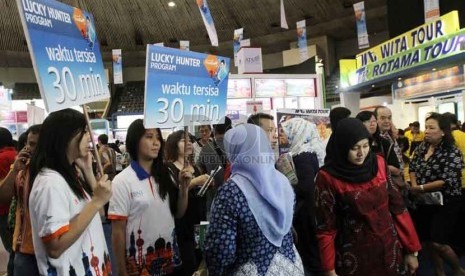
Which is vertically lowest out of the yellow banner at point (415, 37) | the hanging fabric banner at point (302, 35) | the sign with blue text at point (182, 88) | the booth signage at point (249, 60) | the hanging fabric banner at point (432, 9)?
the sign with blue text at point (182, 88)

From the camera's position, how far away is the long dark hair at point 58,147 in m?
1.64

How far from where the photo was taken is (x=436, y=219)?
139 inches

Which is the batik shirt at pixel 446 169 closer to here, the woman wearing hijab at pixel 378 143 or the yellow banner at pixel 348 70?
the woman wearing hijab at pixel 378 143

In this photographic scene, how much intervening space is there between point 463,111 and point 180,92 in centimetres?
748

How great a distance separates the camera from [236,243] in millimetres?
1666

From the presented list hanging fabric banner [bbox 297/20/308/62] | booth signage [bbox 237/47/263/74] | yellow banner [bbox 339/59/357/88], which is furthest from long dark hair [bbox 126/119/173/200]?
hanging fabric banner [bbox 297/20/308/62]

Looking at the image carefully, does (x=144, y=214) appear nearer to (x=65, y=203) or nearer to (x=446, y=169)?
(x=65, y=203)

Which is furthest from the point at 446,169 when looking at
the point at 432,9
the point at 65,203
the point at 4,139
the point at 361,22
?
the point at 361,22

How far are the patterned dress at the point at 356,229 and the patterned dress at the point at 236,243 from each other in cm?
50

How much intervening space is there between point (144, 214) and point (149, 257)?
21 cm

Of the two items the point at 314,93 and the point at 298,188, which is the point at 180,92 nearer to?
the point at 298,188

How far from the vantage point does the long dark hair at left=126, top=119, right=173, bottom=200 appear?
2.22 meters

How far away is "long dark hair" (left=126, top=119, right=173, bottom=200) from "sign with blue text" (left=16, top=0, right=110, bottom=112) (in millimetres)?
287

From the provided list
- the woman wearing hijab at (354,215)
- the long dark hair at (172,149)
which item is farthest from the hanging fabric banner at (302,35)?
the woman wearing hijab at (354,215)
